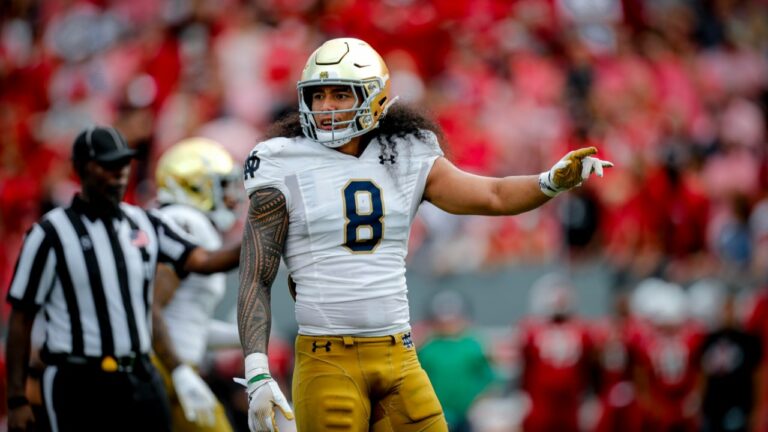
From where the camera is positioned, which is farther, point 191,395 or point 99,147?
point 191,395

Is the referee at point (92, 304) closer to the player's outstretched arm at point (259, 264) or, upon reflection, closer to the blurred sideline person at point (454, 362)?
the player's outstretched arm at point (259, 264)

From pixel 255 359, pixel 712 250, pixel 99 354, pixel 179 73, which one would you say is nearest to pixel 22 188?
pixel 179 73

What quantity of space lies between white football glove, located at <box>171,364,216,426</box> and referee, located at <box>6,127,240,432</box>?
0.49ft

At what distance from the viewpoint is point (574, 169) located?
16.3 feet

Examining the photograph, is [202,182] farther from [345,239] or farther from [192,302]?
→ [345,239]

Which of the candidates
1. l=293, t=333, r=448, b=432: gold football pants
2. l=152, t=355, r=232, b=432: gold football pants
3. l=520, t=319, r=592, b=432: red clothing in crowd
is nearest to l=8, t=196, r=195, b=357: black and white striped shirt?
l=152, t=355, r=232, b=432: gold football pants

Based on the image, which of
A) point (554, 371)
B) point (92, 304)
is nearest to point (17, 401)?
point (92, 304)

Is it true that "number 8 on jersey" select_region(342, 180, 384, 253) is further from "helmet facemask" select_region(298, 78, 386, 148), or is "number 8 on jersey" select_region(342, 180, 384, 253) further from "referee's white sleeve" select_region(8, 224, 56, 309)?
"referee's white sleeve" select_region(8, 224, 56, 309)

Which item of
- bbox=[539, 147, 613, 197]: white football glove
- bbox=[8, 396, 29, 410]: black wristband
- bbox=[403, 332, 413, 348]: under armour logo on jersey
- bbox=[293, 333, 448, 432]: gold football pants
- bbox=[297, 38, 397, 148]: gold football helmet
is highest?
bbox=[297, 38, 397, 148]: gold football helmet

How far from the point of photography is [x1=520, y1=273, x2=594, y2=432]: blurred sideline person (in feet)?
37.1

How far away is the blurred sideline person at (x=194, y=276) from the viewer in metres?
6.69

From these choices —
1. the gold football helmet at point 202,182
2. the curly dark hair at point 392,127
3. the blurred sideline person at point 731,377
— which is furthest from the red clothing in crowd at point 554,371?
the curly dark hair at point 392,127

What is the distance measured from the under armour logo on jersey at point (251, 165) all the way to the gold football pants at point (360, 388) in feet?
2.08

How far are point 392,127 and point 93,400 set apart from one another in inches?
73.8
